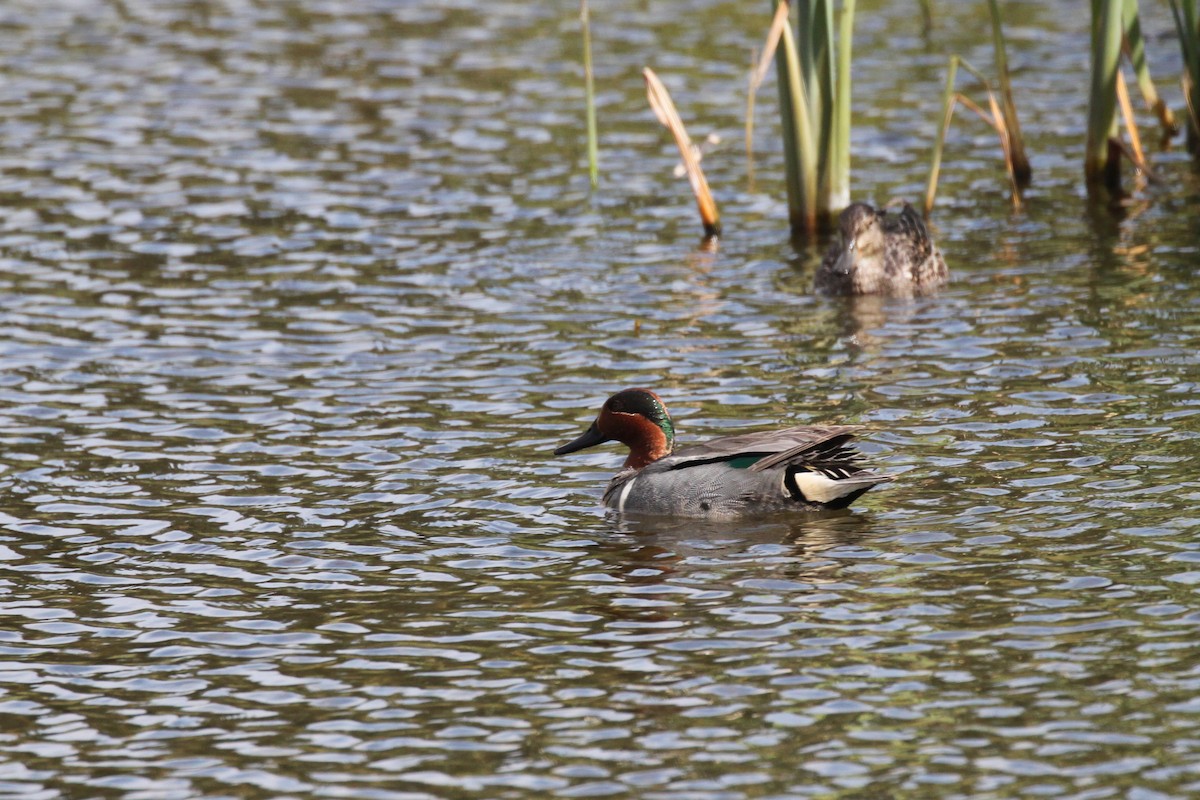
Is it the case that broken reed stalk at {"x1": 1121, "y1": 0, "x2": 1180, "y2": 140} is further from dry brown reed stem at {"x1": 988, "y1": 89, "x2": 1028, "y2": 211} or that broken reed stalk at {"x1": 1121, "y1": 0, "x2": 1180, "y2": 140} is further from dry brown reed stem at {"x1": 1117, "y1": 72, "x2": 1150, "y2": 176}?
dry brown reed stem at {"x1": 988, "y1": 89, "x2": 1028, "y2": 211}

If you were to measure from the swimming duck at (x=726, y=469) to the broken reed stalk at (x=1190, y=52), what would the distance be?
28.0 feet

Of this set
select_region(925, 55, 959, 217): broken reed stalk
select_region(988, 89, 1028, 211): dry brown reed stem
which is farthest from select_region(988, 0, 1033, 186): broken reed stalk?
select_region(925, 55, 959, 217): broken reed stalk

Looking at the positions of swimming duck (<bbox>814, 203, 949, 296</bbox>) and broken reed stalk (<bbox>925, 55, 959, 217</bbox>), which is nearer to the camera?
swimming duck (<bbox>814, 203, 949, 296</bbox>)

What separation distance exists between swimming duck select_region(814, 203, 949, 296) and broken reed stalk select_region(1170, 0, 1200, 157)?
3606 millimetres

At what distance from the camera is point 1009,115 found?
18.0 m

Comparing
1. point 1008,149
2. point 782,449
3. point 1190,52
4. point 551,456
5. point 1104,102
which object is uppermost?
point 1190,52

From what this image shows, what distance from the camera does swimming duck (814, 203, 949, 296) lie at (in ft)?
52.1

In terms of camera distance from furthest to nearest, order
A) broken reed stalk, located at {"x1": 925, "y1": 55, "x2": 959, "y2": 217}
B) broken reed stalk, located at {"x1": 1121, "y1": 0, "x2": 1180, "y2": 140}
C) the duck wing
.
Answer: broken reed stalk, located at {"x1": 1121, "y1": 0, "x2": 1180, "y2": 140} → broken reed stalk, located at {"x1": 925, "y1": 55, "x2": 959, "y2": 217} → the duck wing

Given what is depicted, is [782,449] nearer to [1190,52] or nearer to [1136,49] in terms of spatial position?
[1136,49]

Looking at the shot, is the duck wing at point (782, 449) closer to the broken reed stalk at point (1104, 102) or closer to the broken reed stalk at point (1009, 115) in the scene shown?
the broken reed stalk at point (1009, 115)

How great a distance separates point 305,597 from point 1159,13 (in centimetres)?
2007

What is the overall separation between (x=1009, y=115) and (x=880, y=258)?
3.10 metres

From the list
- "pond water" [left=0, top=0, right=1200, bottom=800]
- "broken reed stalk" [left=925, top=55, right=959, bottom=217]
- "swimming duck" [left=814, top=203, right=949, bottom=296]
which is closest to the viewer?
"pond water" [left=0, top=0, right=1200, bottom=800]

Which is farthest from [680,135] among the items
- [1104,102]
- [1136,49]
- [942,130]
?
[1136,49]
